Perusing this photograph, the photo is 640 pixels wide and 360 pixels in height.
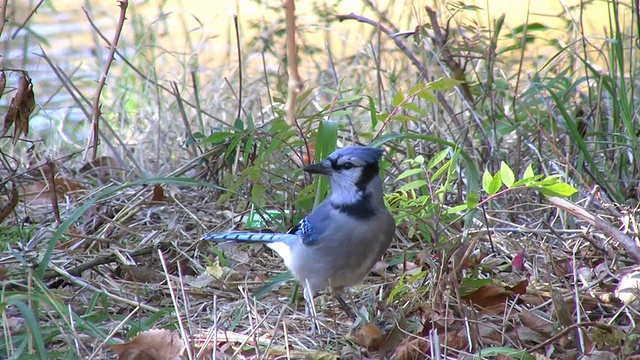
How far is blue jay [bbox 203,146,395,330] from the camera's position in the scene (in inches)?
122

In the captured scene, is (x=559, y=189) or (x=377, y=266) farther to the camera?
(x=377, y=266)

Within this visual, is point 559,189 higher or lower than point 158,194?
higher

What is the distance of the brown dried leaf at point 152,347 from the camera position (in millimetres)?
2590

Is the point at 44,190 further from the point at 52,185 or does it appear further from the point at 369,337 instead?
the point at 369,337

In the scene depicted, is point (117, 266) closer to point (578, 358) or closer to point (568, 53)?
point (578, 358)

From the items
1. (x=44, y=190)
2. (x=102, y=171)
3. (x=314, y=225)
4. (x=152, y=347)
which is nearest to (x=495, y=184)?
(x=314, y=225)

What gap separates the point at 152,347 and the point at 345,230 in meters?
0.85

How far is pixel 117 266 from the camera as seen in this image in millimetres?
3439

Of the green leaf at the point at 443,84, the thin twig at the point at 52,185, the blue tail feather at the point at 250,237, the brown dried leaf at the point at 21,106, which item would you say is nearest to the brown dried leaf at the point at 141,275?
Result: the blue tail feather at the point at 250,237

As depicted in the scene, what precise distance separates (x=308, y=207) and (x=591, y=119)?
1.51 meters

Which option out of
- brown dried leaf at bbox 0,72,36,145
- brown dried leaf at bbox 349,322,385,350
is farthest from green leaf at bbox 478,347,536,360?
brown dried leaf at bbox 0,72,36,145

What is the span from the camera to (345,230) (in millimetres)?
3143

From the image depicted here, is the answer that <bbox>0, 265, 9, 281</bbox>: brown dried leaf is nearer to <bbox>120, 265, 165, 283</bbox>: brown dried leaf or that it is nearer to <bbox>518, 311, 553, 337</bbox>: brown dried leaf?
<bbox>120, 265, 165, 283</bbox>: brown dried leaf

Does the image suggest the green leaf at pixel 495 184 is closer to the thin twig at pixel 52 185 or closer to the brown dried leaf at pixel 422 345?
the brown dried leaf at pixel 422 345
